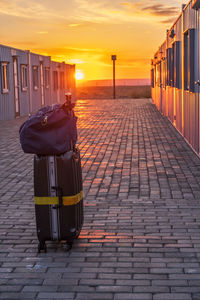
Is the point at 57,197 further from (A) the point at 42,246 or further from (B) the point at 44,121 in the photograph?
(B) the point at 44,121

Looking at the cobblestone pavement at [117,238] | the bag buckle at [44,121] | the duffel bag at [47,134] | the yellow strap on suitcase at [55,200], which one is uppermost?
the bag buckle at [44,121]

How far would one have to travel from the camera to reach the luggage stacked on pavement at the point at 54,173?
4586mm

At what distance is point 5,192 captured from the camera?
7.38 metres

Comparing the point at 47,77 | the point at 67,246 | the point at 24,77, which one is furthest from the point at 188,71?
the point at 47,77

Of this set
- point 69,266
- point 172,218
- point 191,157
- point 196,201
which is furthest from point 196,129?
point 69,266

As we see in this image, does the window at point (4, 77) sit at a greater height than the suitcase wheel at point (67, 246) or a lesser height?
greater

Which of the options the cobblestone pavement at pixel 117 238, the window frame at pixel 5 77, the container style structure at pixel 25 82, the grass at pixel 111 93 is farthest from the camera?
the grass at pixel 111 93

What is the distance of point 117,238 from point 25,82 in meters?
22.5

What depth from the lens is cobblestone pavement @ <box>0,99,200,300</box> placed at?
153 inches

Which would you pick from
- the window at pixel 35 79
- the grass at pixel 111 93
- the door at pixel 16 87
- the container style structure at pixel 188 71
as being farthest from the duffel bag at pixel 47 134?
the grass at pixel 111 93

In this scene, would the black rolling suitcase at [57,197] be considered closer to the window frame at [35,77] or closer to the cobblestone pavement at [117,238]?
the cobblestone pavement at [117,238]

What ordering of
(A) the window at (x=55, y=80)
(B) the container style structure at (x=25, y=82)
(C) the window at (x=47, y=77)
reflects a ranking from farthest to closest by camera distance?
(A) the window at (x=55, y=80) → (C) the window at (x=47, y=77) → (B) the container style structure at (x=25, y=82)

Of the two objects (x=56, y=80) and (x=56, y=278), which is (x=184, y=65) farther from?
(x=56, y=80)

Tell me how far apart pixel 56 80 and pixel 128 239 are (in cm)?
3166
